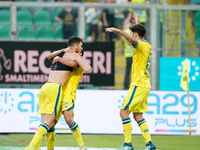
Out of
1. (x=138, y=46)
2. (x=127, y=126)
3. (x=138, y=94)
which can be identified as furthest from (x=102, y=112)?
(x=138, y=46)

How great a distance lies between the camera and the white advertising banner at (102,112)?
33.2 feet

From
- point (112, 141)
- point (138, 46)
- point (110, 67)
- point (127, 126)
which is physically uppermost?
point (138, 46)

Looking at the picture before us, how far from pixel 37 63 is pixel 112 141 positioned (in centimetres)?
324

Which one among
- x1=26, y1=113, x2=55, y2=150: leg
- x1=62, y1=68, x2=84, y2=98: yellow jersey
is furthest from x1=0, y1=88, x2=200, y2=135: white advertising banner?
x1=26, y1=113, x2=55, y2=150: leg

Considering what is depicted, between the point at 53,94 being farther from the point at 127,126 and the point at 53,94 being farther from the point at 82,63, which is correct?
the point at 127,126

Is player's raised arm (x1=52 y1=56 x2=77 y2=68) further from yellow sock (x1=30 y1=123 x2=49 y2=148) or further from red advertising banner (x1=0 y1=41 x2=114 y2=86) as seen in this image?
red advertising banner (x1=0 y1=41 x2=114 y2=86)

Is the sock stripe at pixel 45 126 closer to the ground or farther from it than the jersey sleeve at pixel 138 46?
closer to the ground

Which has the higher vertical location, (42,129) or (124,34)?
(124,34)

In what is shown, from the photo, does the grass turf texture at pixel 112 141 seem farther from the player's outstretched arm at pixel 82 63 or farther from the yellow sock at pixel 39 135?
the player's outstretched arm at pixel 82 63

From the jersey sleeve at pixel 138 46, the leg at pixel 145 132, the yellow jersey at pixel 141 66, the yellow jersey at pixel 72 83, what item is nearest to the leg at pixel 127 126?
the leg at pixel 145 132

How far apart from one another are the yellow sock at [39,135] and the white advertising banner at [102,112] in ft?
13.3

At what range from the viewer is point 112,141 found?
9.01 metres

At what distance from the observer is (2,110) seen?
10109 millimetres

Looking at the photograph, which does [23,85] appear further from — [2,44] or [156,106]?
[156,106]
